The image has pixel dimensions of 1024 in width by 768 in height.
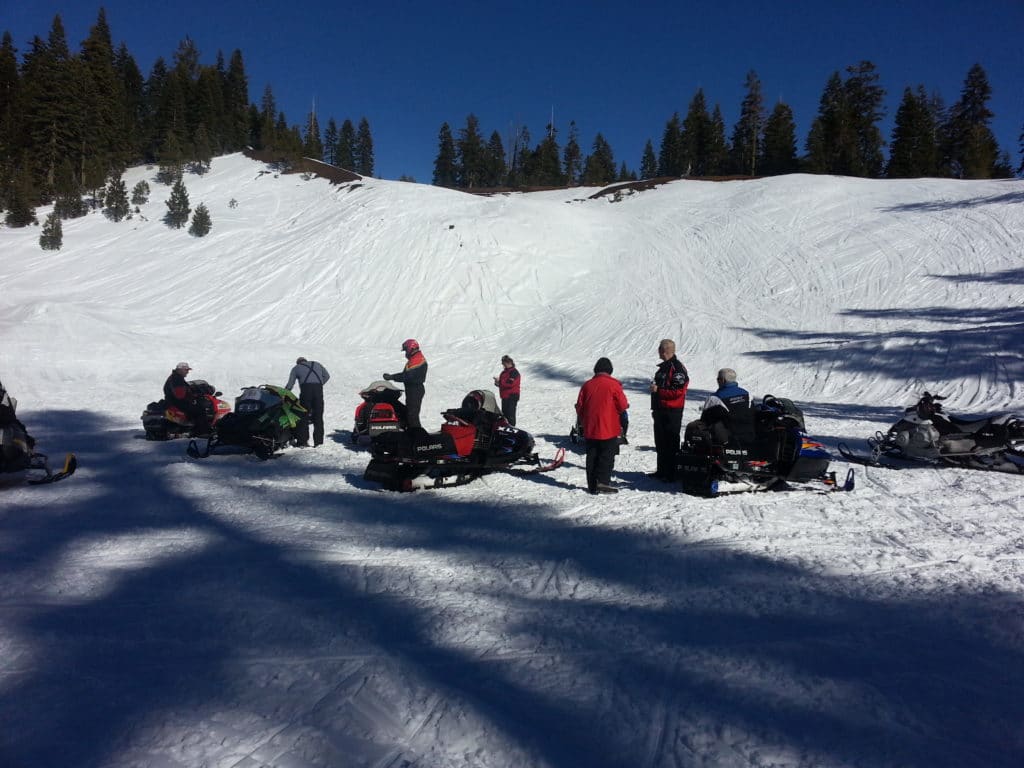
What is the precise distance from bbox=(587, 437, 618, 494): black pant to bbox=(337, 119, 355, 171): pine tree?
78312mm

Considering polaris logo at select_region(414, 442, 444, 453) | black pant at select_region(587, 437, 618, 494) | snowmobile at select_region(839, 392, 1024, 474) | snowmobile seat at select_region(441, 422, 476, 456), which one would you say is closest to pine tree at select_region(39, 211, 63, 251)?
snowmobile seat at select_region(441, 422, 476, 456)

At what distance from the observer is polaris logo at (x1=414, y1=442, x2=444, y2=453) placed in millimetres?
6992

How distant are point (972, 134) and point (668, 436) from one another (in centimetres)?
5931

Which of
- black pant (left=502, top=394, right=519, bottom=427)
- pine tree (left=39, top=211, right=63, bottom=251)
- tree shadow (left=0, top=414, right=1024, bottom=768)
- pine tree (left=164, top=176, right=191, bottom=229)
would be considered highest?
pine tree (left=164, top=176, right=191, bottom=229)

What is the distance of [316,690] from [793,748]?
7.65 feet

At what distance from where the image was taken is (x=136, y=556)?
4.79 metres

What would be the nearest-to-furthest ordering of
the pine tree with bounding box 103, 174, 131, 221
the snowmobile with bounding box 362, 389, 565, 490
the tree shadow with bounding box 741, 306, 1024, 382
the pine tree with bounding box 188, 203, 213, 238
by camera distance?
the snowmobile with bounding box 362, 389, 565, 490, the tree shadow with bounding box 741, 306, 1024, 382, the pine tree with bounding box 188, 203, 213, 238, the pine tree with bounding box 103, 174, 131, 221

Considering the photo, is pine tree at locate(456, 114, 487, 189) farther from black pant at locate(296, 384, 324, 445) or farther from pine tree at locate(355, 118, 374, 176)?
black pant at locate(296, 384, 324, 445)

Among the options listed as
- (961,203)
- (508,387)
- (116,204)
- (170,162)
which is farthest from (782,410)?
(170,162)

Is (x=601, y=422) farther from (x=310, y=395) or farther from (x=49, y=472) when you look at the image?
(x=49, y=472)

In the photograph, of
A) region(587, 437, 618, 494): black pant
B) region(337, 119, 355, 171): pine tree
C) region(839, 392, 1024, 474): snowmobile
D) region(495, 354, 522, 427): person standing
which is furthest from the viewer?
region(337, 119, 355, 171): pine tree

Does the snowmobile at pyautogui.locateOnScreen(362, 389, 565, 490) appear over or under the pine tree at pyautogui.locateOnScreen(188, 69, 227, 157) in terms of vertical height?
under

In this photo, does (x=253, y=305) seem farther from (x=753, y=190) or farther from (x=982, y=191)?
(x=982, y=191)

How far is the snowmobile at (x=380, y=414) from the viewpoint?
27.9 feet
